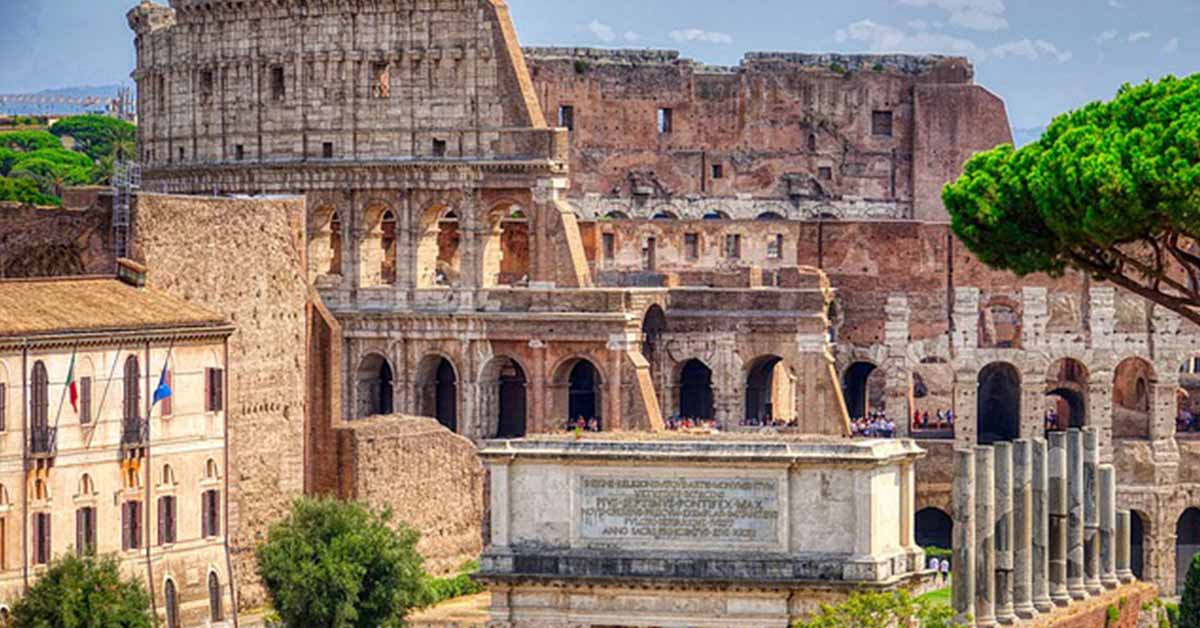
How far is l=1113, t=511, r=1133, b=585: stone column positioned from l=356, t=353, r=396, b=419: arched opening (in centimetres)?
2269

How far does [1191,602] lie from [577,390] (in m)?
27.5

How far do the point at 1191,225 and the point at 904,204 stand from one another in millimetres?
48757

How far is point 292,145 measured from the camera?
293 feet

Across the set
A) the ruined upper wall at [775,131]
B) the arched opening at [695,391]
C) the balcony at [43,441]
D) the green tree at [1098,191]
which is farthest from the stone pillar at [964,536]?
the ruined upper wall at [775,131]

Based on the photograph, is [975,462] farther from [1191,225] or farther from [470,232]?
[470,232]

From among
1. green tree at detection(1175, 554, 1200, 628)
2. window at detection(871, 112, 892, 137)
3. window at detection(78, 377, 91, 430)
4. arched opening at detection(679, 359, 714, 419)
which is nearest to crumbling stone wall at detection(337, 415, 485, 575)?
window at detection(78, 377, 91, 430)

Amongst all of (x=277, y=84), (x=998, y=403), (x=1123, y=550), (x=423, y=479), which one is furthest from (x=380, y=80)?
(x=1123, y=550)

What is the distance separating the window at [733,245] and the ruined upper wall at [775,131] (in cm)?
849

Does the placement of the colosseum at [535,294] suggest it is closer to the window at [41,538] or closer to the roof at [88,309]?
the roof at [88,309]

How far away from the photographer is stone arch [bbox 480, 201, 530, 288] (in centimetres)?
8944

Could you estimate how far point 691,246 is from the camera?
321ft

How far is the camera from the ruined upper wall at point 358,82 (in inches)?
3452

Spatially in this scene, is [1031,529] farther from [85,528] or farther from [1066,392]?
[1066,392]

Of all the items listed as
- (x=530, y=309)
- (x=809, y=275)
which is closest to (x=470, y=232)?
(x=530, y=309)
